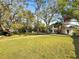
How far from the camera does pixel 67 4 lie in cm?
3130

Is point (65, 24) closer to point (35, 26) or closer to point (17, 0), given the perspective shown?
point (35, 26)

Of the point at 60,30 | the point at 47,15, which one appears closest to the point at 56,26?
the point at 60,30

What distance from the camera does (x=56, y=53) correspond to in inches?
571

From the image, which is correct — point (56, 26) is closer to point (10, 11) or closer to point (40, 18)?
point (40, 18)

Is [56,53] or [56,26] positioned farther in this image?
[56,26]

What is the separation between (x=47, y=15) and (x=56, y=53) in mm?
33859

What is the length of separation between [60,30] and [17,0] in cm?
2281

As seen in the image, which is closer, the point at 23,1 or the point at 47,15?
the point at 23,1

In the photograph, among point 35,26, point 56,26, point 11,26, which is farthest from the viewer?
point 56,26

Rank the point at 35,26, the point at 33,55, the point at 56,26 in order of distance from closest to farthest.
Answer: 1. the point at 33,55
2. the point at 35,26
3. the point at 56,26

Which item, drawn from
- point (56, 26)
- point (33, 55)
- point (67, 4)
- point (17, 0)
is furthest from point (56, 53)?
point (56, 26)

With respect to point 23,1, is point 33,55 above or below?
below

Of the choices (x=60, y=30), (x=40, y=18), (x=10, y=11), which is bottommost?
(x=60, y=30)

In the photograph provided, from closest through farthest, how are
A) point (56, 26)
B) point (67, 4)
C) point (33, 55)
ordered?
1. point (33, 55)
2. point (67, 4)
3. point (56, 26)
